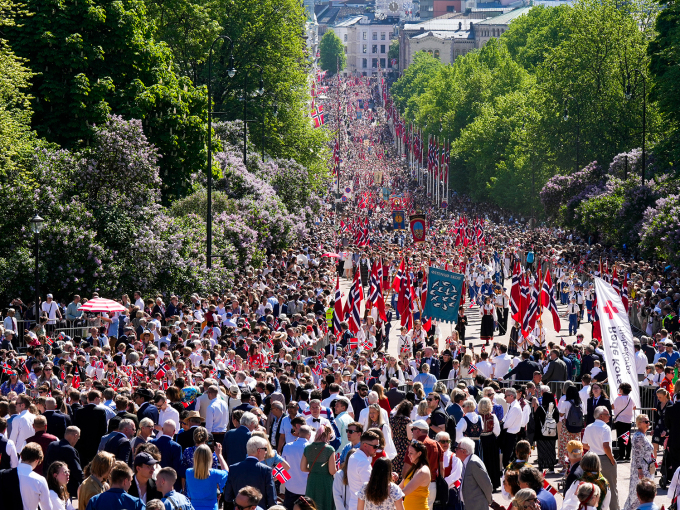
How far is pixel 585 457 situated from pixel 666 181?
116 feet

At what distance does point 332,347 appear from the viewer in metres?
23.9

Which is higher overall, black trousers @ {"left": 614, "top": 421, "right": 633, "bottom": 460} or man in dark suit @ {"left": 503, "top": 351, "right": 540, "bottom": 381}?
man in dark suit @ {"left": 503, "top": 351, "right": 540, "bottom": 381}

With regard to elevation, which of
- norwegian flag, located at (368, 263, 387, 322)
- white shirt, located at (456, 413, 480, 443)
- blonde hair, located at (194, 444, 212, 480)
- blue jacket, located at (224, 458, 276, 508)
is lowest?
norwegian flag, located at (368, 263, 387, 322)

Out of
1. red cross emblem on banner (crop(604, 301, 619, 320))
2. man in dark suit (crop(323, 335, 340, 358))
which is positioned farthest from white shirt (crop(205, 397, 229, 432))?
man in dark suit (crop(323, 335, 340, 358))

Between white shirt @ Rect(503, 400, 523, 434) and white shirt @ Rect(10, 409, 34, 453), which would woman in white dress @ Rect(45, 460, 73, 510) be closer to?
white shirt @ Rect(10, 409, 34, 453)

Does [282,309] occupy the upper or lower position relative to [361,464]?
lower

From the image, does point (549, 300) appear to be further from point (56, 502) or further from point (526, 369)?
point (56, 502)

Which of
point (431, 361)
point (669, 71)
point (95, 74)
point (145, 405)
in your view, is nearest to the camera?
point (145, 405)

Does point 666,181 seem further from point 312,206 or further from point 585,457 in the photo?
point 585,457

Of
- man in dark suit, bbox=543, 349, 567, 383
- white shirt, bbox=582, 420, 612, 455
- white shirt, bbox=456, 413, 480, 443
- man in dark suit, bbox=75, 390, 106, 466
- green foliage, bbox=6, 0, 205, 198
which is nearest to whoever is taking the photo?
white shirt, bbox=582, 420, 612, 455

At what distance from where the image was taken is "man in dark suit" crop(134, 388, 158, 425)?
13.2m

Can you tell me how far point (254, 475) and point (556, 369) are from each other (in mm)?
9870

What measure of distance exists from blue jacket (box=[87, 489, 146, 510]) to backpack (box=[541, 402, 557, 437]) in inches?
326

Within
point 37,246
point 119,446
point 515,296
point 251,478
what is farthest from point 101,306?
point 251,478
